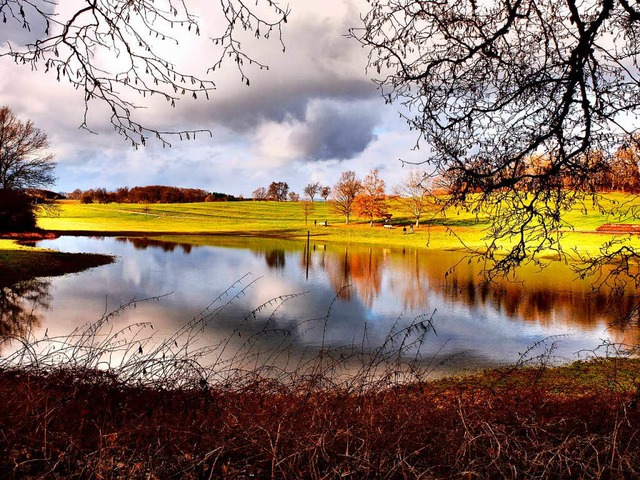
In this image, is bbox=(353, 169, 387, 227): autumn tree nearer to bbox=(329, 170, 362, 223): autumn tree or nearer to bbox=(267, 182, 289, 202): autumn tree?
bbox=(329, 170, 362, 223): autumn tree

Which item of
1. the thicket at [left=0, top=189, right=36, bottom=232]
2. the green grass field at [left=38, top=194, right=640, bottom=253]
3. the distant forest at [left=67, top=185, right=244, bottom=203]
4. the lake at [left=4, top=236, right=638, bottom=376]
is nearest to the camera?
the lake at [left=4, top=236, right=638, bottom=376]

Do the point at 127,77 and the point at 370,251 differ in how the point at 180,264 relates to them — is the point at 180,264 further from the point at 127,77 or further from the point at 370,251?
the point at 127,77

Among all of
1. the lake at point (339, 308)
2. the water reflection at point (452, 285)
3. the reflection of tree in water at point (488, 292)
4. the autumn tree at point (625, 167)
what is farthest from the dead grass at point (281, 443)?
the reflection of tree in water at point (488, 292)

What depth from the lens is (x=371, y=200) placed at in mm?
64875

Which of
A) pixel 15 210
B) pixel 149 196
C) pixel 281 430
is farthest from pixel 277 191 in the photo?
pixel 281 430

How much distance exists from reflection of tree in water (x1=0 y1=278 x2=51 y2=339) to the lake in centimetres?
6

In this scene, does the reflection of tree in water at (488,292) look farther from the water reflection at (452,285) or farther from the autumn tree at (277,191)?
the autumn tree at (277,191)

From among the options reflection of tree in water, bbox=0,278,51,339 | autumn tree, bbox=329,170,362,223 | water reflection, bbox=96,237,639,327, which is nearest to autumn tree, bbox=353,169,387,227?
autumn tree, bbox=329,170,362,223

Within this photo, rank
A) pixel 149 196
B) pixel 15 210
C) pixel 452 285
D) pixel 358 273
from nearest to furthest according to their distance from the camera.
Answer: pixel 452 285 → pixel 358 273 → pixel 15 210 → pixel 149 196

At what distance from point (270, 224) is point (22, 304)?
181 feet

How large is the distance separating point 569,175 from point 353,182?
66.7 metres

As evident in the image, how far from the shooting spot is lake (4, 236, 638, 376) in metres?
11.4

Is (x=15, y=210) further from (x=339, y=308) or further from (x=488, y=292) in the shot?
(x=488, y=292)

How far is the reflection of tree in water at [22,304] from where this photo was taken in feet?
39.8
